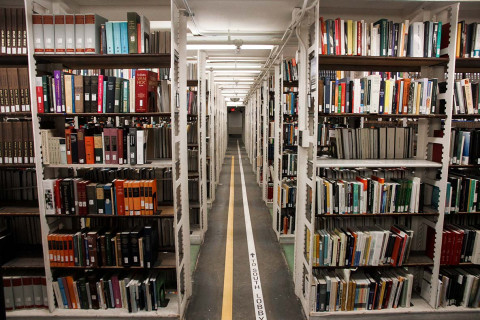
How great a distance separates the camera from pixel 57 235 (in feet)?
9.29

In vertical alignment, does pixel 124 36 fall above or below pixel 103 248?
above

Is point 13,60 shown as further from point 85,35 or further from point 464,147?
point 464,147

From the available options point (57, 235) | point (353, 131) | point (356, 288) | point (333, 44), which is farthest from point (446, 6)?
point (57, 235)

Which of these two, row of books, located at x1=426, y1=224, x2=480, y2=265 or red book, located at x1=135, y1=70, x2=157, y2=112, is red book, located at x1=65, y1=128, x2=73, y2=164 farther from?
row of books, located at x1=426, y1=224, x2=480, y2=265

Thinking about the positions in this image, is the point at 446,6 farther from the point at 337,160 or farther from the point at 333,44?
the point at 337,160

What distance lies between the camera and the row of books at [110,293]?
2871mm

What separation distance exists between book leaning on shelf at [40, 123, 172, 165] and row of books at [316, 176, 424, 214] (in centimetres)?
167

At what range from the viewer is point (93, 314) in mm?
2871

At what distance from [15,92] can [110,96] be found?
0.87 metres

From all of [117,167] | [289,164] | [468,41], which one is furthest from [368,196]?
[117,167]

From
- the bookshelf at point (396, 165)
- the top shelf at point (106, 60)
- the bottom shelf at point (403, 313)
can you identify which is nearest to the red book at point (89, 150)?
the top shelf at point (106, 60)

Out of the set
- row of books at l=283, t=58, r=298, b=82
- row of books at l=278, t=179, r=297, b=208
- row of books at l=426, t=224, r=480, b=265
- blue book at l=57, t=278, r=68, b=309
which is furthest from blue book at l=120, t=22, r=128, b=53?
row of books at l=426, t=224, r=480, b=265

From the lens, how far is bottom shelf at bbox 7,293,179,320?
2.84m

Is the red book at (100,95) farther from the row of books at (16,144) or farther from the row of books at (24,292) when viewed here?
the row of books at (24,292)
